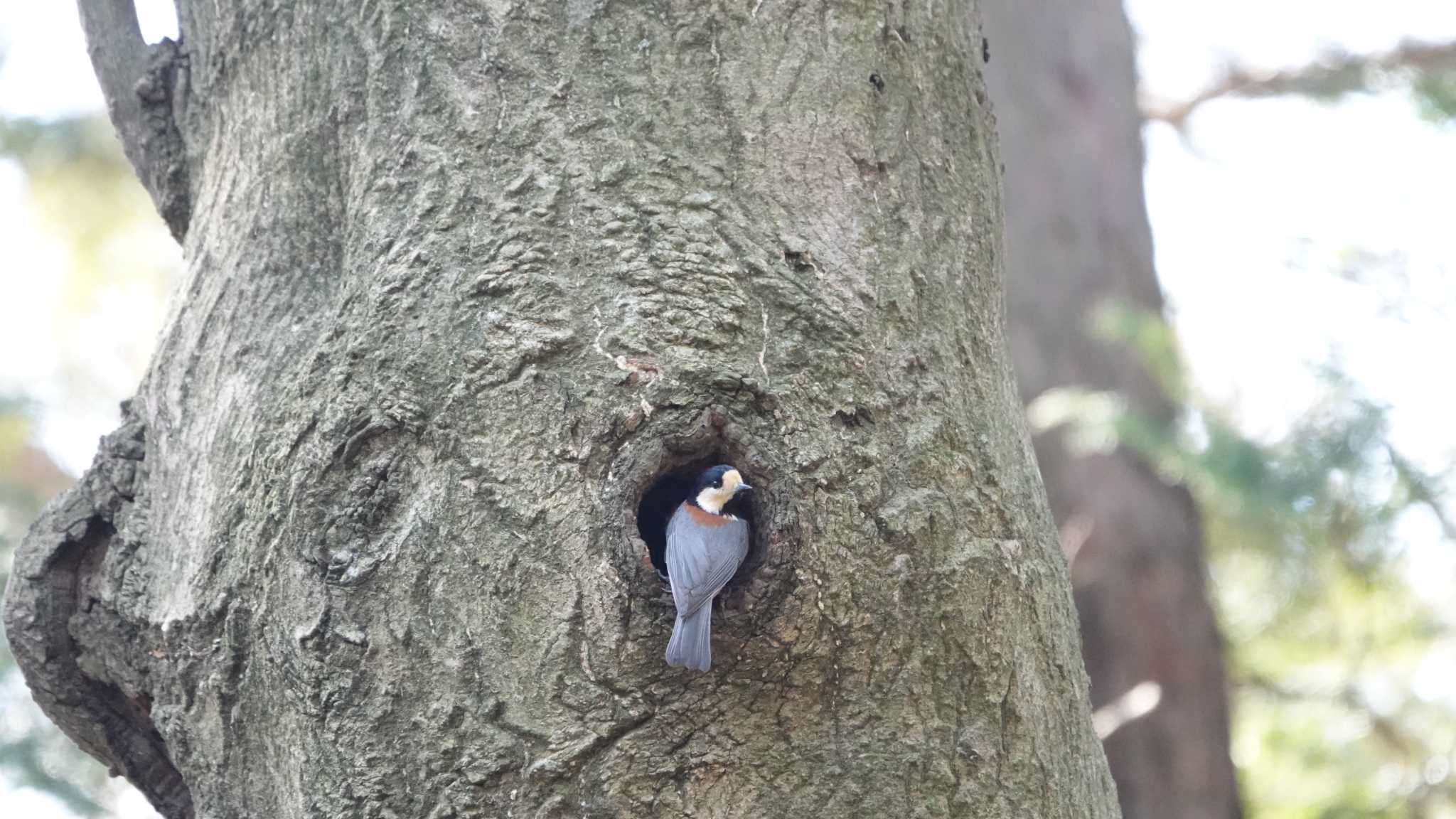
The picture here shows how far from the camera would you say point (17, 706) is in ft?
12.7

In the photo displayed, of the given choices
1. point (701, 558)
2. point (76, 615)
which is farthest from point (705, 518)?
point (76, 615)

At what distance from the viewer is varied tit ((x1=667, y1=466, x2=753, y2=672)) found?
1690mm

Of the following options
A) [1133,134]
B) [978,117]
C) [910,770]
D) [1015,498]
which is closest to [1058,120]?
[1133,134]

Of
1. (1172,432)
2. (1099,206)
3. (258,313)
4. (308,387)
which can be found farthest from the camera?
(1099,206)

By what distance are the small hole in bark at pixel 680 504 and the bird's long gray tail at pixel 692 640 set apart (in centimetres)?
10

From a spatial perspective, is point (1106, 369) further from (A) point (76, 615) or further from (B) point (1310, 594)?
(A) point (76, 615)

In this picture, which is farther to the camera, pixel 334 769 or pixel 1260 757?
pixel 1260 757

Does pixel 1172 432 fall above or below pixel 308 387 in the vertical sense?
above

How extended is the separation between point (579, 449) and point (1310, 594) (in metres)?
4.21

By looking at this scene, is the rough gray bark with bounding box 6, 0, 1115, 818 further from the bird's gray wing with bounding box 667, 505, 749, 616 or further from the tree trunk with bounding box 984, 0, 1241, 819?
the tree trunk with bounding box 984, 0, 1241, 819

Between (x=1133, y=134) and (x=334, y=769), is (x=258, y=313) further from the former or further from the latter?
(x=1133, y=134)

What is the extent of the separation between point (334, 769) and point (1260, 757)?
5237mm

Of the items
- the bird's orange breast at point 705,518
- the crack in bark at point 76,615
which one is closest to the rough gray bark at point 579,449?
the crack in bark at point 76,615

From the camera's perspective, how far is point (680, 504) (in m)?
2.43
